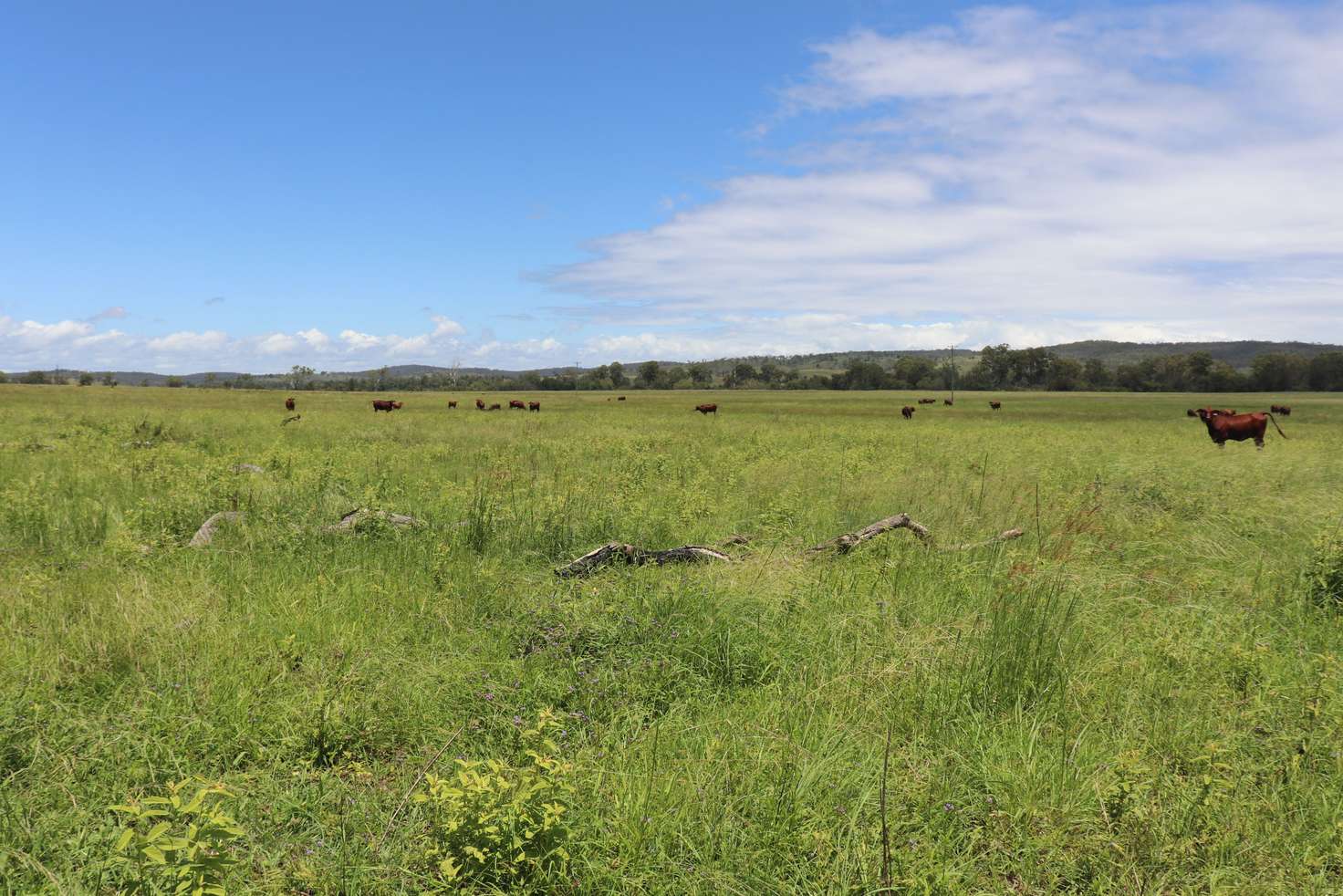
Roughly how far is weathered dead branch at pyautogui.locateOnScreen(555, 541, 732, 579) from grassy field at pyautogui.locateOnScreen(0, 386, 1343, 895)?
0.98 feet

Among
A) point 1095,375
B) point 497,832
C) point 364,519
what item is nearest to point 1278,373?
point 1095,375

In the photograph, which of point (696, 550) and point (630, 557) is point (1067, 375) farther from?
point (630, 557)

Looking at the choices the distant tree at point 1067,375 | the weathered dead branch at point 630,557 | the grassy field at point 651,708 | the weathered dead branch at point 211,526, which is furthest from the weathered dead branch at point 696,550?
the distant tree at point 1067,375

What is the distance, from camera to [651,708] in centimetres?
443

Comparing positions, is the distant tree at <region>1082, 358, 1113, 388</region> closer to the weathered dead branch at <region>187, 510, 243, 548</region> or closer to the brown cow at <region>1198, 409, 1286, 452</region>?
the brown cow at <region>1198, 409, 1286, 452</region>

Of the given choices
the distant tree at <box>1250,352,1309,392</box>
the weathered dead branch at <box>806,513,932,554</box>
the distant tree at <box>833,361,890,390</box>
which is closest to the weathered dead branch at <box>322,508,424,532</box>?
the weathered dead branch at <box>806,513,932,554</box>

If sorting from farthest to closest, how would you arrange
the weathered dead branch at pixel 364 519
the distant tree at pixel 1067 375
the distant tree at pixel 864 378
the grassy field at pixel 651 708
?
the distant tree at pixel 864 378
the distant tree at pixel 1067 375
the weathered dead branch at pixel 364 519
the grassy field at pixel 651 708

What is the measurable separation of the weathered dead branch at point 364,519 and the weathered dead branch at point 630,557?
268 centimetres

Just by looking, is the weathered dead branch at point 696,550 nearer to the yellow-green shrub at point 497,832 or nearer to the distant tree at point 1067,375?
the yellow-green shrub at point 497,832

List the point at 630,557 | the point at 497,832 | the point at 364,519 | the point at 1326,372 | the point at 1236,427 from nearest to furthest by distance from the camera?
the point at 497,832, the point at 630,557, the point at 364,519, the point at 1236,427, the point at 1326,372

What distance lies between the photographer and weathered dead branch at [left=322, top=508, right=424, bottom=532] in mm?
8422

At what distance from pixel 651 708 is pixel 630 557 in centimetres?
310

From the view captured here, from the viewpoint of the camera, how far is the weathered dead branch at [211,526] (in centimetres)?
782

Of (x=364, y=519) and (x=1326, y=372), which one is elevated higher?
(x=1326, y=372)
